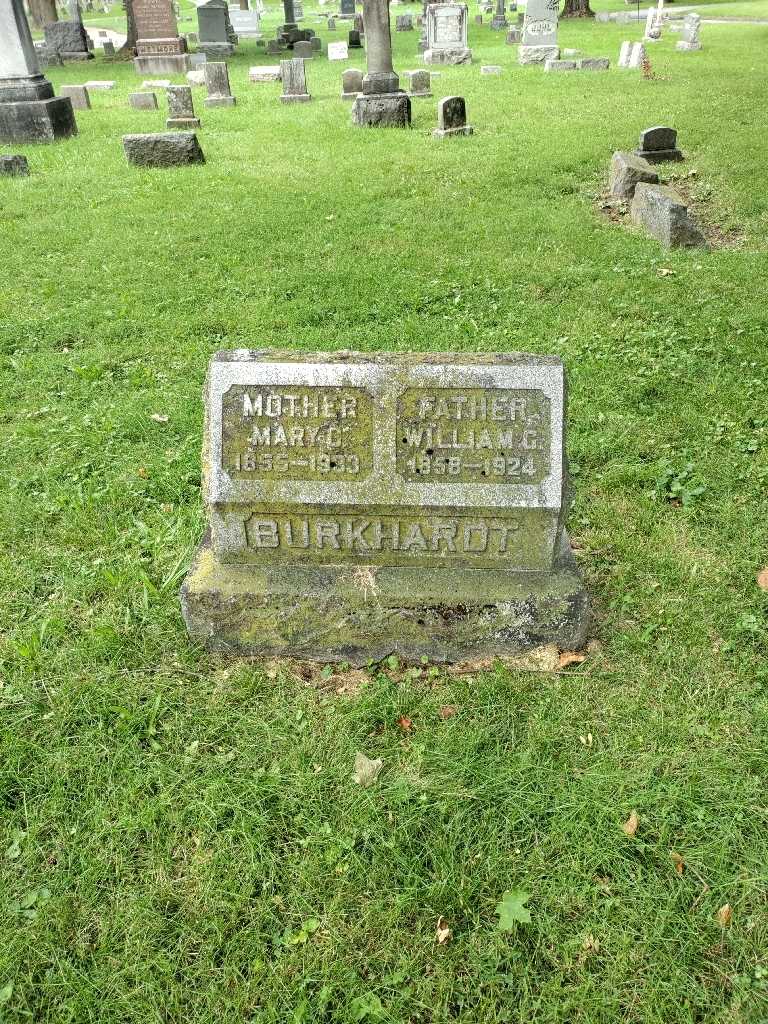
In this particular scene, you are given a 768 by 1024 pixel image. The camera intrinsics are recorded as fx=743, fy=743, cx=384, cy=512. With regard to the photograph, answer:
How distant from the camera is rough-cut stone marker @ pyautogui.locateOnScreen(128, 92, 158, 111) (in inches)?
635

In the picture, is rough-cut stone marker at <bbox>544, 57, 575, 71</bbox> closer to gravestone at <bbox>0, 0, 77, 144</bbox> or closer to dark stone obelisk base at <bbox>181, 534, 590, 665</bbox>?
gravestone at <bbox>0, 0, 77, 144</bbox>

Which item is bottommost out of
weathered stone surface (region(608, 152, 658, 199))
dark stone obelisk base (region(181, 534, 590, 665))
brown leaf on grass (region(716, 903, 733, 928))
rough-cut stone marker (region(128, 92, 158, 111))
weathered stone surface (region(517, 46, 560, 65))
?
brown leaf on grass (region(716, 903, 733, 928))

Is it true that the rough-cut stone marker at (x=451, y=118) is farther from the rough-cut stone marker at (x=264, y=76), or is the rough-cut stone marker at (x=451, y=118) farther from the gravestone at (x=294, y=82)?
the rough-cut stone marker at (x=264, y=76)

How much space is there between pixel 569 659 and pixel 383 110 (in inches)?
494

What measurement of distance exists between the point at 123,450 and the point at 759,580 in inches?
154

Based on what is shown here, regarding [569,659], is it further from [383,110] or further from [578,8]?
[578,8]

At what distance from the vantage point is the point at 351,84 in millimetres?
16125

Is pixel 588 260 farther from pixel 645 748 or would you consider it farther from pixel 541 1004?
pixel 541 1004

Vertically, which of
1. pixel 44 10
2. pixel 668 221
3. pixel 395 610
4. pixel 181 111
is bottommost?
pixel 395 610

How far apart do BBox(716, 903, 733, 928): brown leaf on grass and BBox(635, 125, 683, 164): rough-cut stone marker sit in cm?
1062

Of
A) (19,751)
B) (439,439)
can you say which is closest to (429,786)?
(439,439)

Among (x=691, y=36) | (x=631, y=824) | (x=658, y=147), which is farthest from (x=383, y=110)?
(x=691, y=36)

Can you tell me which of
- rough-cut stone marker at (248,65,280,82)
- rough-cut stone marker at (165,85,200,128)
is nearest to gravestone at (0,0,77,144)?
rough-cut stone marker at (165,85,200,128)

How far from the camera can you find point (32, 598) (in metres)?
3.80
